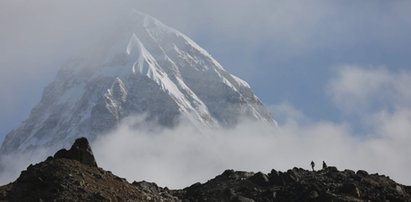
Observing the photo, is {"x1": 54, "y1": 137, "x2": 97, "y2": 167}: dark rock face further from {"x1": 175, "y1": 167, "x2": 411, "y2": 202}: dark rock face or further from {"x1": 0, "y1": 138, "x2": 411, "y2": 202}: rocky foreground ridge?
{"x1": 175, "y1": 167, "x2": 411, "y2": 202}: dark rock face

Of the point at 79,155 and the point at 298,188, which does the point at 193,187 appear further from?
the point at 79,155

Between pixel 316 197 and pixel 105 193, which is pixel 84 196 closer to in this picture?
pixel 105 193

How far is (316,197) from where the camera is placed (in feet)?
203

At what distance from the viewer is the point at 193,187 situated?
71.2 meters

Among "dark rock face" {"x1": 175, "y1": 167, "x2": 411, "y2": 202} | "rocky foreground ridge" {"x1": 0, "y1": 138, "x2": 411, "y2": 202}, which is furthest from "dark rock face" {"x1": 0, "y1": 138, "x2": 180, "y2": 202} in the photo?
"dark rock face" {"x1": 175, "y1": 167, "x2": 411, "y2": 202}

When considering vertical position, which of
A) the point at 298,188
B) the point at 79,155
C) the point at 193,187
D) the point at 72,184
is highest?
the point at 79,155

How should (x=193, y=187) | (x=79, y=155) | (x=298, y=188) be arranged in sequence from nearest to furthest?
(x=79, y=155)
(x=298, y=188)
(x=193, y=187)

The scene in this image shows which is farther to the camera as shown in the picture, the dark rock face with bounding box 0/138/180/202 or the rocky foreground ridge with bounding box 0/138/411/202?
the rocky foreground ridge with bounding box 0/138/411/202

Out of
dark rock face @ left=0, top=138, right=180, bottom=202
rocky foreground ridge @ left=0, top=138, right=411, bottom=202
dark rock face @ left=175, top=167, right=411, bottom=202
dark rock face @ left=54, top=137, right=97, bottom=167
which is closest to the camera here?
dark rock face @ left=0, top=138, right=180, bottom=202

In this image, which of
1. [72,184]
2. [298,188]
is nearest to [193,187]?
[298,188]

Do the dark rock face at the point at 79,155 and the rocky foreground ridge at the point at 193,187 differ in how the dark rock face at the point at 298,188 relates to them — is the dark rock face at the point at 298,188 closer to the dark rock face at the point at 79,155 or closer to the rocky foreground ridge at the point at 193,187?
the rocky foreground ridge at the point at 193,187

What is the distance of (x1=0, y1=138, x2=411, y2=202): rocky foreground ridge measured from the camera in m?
57.3

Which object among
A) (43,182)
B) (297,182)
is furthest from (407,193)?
(43,182)

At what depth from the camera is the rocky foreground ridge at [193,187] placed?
57312 millimetres
